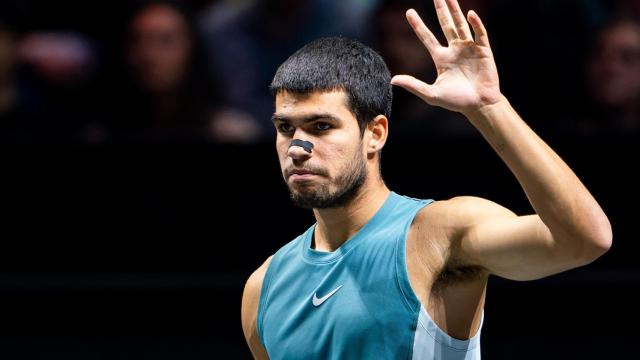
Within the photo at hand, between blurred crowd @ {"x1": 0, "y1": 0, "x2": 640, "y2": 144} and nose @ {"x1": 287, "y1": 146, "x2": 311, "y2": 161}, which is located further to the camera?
blurred crowd @ {"x1": 0, "y1": 0, "x2": 640, "y2": 144}

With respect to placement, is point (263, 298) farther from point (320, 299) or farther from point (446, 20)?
point (446, 20)

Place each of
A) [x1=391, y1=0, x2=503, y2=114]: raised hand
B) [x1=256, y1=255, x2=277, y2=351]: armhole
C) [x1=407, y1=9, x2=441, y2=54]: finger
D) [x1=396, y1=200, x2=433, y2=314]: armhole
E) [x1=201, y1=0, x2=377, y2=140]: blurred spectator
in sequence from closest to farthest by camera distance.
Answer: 1. [x1=391, y1=0, x2=503, y2=114]: raised hand
2. [x1=407, y1=9, x2=441, y2=54]: finger
3. [x1=396, y1=200, x2=433, y2=314]: armhole
4. [x1=256, y1=255, x2=277, y2=351]: armhole
5. [x1=201, y1=0, x2=377, y2=140]: blurred spectator

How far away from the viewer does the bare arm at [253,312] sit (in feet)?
9.41

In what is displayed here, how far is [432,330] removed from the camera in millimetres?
2432

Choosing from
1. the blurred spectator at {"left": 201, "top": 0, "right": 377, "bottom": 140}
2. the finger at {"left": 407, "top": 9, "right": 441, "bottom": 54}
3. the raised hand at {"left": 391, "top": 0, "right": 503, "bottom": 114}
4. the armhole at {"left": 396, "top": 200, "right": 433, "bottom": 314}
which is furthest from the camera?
the blurred spectator at {"left": 201, "top": 0, "right": 377, "bottom": 140}

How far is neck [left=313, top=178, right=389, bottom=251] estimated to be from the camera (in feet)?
8.65

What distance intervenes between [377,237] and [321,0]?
8.81ft

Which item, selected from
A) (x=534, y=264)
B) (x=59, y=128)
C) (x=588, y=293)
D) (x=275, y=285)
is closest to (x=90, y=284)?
(x=59, y=128)

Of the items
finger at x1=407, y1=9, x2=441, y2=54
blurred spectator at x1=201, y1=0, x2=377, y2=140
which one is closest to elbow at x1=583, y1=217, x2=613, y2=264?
finger at x1=407, y1=9, x2=441, y2=54

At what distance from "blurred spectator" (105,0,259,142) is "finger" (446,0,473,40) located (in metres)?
2.34

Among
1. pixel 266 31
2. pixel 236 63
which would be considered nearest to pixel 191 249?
pixel 236 63

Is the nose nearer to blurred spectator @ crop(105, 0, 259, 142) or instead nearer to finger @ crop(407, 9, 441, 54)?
finger @ crop(407, 9, 441, 54)

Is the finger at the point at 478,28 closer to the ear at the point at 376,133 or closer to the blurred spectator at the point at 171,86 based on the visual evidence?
the ear at the point at 376,133

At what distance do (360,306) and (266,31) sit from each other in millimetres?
2791
